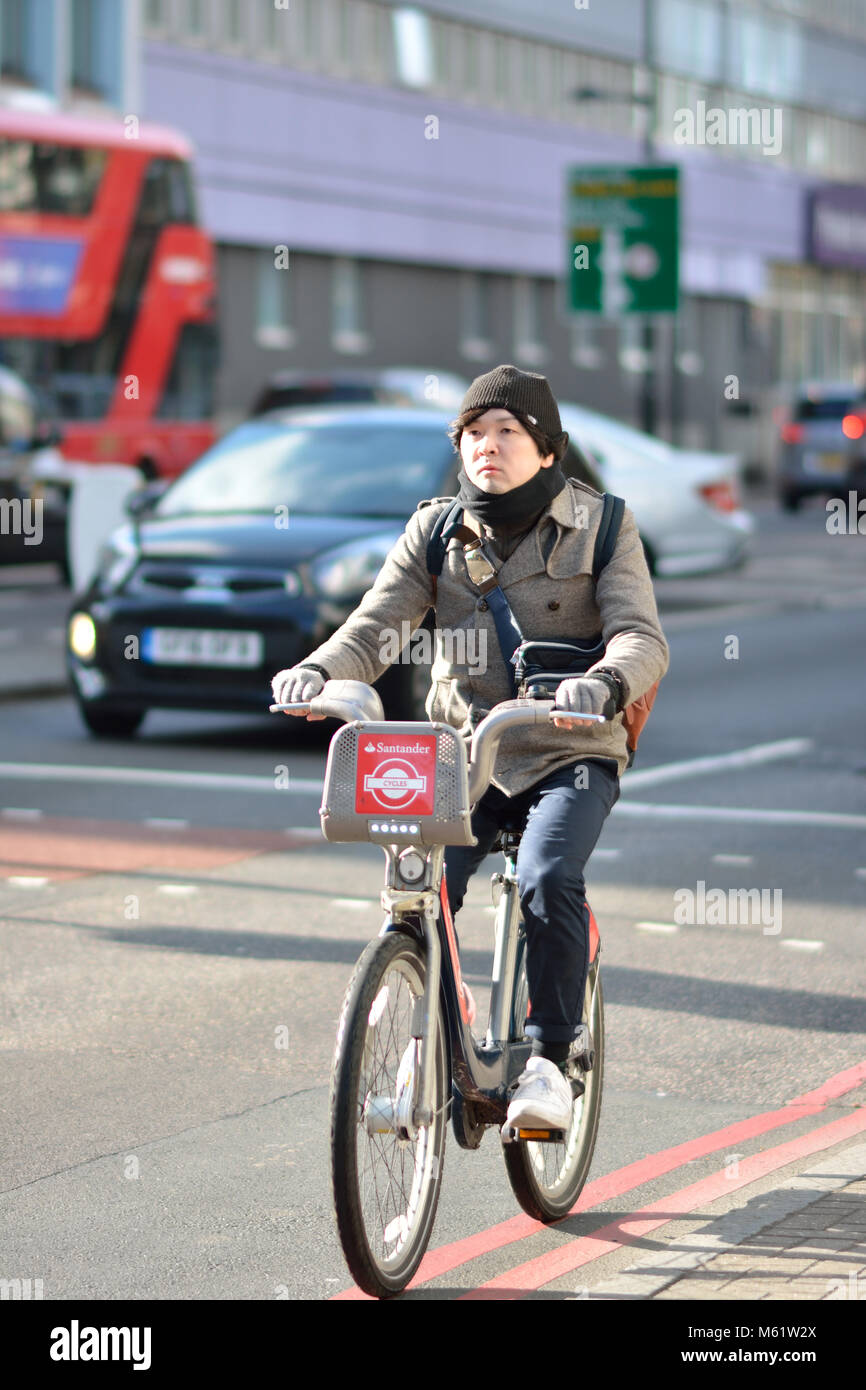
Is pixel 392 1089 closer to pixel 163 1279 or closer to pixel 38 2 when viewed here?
pixel 163 1279

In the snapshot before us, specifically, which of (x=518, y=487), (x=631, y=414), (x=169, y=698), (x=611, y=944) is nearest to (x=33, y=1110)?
(x=518, y=487)

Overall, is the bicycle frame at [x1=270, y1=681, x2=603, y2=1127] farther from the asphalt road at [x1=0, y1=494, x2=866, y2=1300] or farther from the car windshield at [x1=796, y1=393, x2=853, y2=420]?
the car windshield at [x1=796, y1=393, x2=853, y2=420]

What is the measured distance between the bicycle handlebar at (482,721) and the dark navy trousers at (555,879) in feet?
0.65

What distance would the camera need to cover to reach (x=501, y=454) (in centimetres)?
481

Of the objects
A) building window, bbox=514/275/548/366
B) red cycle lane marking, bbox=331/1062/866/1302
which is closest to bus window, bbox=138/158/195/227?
red cycle lane marking, bbox=331/1062/866/1302

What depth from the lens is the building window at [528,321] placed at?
174 ft

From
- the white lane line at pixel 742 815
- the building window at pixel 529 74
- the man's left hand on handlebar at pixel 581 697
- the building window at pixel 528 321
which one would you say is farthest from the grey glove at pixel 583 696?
the building window at pixel 529 74

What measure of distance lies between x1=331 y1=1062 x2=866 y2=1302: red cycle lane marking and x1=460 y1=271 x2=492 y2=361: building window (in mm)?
45406

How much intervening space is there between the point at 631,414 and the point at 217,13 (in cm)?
1739

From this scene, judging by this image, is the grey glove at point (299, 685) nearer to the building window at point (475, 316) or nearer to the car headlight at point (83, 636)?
the car headlight at point (83, 636)

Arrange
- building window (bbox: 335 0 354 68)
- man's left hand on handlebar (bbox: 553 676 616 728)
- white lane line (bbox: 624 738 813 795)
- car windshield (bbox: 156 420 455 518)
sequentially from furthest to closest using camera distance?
building window (bbox: 335 0 354 68) → car windshield (bbox: 156 420 455 518) → white lane line (bbox: 624 738 813 795) → man's left hand on handlebar (bbox: 553 676 616 728)

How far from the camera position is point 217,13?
4316 centimetres

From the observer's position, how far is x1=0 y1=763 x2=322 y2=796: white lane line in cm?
1110

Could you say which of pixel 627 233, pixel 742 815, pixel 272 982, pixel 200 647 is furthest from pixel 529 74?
pixel 272 982
